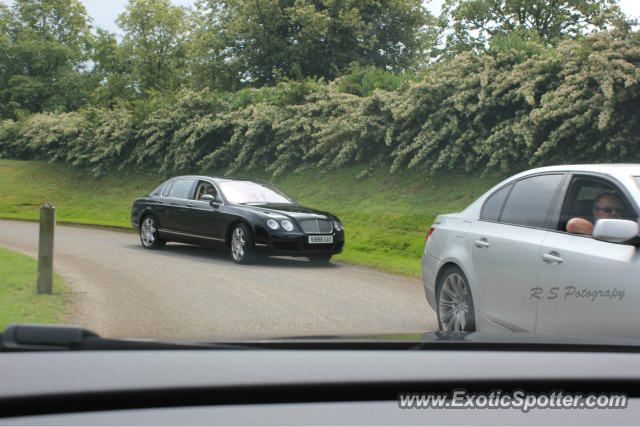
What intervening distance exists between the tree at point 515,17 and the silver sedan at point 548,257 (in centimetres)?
2920

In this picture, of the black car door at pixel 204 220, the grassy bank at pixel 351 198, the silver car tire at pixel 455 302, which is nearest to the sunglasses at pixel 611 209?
the silver car tire at pixel 455 302

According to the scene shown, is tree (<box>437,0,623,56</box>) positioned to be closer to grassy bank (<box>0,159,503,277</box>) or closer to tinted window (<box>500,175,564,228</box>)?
grassy bank (<box>0,159,503,277</box>)

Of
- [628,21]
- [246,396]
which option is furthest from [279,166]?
[246,396]

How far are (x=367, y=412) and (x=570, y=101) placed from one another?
534 inches

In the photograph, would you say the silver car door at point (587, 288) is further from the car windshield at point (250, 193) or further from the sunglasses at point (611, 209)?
the car windshield at point (250, 193)

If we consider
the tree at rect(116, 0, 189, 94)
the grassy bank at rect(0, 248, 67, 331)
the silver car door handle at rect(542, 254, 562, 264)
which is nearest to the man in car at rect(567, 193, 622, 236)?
the silver car door handle at rect(542, 254, 562, 264)

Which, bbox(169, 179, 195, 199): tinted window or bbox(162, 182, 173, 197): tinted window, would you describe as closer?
bbox(169, 179, 195, 199): tinted window

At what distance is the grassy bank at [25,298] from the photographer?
560 centimetres

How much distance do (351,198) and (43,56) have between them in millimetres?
19821

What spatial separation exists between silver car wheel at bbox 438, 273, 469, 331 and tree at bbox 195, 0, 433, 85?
96.2ft

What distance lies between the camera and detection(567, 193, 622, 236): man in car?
3.81 m

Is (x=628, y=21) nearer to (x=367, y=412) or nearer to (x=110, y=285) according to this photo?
(x=110, y=285)

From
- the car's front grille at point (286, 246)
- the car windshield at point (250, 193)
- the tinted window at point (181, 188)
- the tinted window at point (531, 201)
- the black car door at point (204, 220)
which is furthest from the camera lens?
the tinted window at point (181, 188)

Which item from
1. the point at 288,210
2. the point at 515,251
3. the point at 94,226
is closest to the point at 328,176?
the point at 94,226
